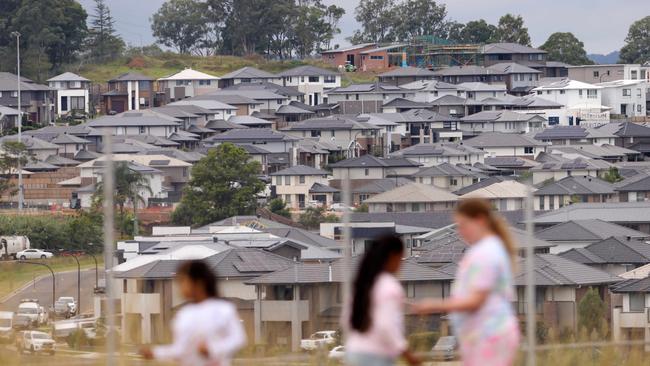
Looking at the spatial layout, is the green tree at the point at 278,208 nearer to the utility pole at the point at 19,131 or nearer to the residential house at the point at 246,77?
the utility pole at the point at 19,131

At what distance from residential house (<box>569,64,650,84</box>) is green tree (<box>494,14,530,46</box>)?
5.47 metres

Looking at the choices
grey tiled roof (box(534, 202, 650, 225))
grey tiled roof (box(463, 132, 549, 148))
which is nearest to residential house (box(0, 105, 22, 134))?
grey tiled roof (box(463, 132, 549, 148))

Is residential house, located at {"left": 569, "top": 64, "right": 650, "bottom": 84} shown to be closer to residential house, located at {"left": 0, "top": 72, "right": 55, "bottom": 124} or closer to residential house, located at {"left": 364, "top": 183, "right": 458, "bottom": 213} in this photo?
residential house, located at {"left": 0, "top": 72, "right": 55, "bottom": 124}

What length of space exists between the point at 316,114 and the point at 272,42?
12.6 meters

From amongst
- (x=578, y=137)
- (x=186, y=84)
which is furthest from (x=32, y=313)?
(x=186, y=84)

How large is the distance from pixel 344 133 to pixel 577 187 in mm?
10192

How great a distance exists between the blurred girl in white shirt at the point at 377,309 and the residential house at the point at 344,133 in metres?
37.5

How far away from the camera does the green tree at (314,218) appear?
31478 millimetres

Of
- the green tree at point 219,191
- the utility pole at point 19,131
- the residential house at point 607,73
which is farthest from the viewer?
the residential house at point 607,73

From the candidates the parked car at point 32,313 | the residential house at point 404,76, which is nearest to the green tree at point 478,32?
the residential house at point 404,76

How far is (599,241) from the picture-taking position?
80.5 feet

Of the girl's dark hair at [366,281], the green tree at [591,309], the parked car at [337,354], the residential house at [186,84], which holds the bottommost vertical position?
the green tree at [591,309]

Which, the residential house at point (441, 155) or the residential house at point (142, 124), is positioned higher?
the residential house at point (142, 124)

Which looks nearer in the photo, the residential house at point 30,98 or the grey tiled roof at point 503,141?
the grey tiled roof at point 503,141
